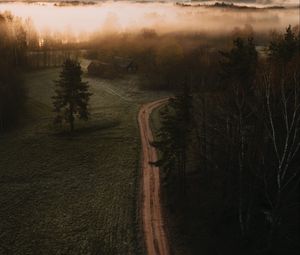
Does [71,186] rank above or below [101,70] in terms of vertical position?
below

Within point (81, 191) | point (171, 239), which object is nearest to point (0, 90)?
point (81, 191)

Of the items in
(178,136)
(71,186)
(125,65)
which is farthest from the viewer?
(125,65)

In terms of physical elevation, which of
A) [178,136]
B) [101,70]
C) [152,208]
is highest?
[101,70]

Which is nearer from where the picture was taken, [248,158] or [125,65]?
[248,158]

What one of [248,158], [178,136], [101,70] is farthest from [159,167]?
[101,70]

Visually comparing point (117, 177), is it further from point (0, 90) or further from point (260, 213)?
point (0, 90)

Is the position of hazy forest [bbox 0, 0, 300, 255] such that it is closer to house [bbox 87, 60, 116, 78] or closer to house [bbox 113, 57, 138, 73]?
house [bbox 87, 60, 116, 78]

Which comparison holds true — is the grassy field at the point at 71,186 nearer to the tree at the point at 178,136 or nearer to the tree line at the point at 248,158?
the tree at the point at 178,136

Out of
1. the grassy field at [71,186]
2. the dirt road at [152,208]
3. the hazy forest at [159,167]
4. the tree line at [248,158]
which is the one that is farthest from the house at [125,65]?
the tree line at [248,158]

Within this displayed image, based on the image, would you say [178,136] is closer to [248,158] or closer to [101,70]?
[248,158]
